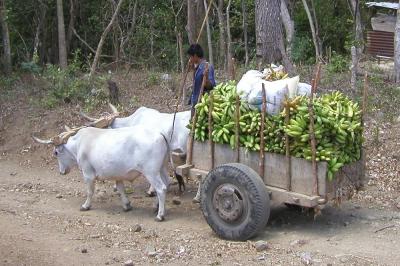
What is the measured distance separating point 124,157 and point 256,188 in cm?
200

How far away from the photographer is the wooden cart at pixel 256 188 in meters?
6.80

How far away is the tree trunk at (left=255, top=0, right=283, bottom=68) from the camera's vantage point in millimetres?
11266

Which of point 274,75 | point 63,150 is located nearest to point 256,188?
point 274,75

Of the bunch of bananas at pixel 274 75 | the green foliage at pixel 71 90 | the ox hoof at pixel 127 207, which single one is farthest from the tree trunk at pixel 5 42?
the bunch of bananas at pixel 274 75

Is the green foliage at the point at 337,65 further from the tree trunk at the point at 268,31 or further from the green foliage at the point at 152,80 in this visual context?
the green foliage at the point at 152,80

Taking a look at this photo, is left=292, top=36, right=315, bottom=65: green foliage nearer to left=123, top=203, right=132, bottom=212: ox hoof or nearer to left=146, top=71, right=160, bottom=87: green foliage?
left=146, top=71, right=160, bottom=87: green foliage

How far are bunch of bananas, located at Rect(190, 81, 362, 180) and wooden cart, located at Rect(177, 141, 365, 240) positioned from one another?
0.11 meters

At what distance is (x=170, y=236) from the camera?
7414 millimetres

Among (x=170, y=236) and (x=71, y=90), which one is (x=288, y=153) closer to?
(x=170, y=236)

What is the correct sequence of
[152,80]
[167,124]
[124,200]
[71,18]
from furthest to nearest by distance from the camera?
1. [71,18]
2. [152,80]
3. [167,124]
4. [124,200]

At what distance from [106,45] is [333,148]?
14.1 m

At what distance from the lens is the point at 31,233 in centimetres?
752

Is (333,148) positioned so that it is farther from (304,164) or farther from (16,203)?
(16,203)

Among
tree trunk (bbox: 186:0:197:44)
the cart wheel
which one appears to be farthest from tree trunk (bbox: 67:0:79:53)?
the cart wheel
